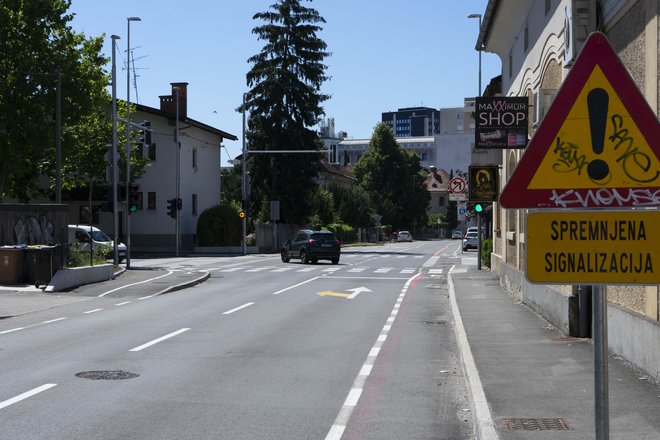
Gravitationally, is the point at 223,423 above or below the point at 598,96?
below

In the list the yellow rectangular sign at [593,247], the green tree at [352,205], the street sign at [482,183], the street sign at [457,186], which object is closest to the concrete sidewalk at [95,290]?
the street sign at [482,183]

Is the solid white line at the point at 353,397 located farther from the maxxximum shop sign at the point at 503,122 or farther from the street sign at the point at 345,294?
the street sign at the point at 345,294

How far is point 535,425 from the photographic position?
7023mm

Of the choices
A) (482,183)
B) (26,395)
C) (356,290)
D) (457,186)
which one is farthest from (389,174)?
(26,395)

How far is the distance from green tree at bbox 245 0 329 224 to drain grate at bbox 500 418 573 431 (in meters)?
54.9

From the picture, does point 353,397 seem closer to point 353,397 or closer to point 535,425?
point 353,397

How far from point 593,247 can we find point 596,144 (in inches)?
20.1

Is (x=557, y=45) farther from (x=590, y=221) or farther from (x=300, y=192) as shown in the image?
(x=300, y=192)

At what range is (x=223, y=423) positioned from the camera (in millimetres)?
7637

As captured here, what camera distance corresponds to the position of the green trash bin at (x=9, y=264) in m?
24.7

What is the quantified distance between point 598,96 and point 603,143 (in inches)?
9.0

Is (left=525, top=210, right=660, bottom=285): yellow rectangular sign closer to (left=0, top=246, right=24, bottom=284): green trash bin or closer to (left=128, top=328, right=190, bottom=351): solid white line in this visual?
(left=128, top=328, right=190, bottom=351): solid white line

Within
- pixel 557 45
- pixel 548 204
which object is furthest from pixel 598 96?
pixel 557 45

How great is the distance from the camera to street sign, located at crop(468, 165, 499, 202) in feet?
89.9
